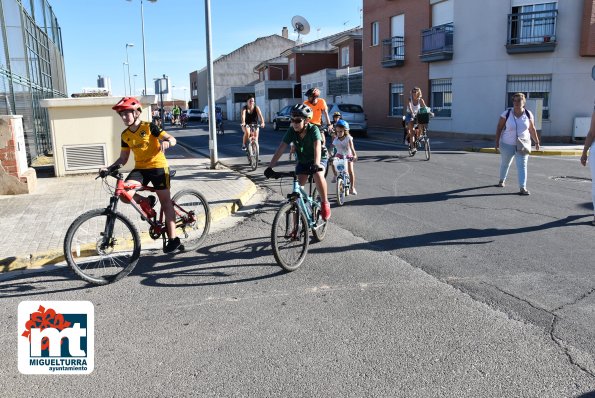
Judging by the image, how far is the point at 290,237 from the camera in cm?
557

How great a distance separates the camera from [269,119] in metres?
48.8

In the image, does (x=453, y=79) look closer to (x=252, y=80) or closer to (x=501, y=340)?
(x=501, y=340)

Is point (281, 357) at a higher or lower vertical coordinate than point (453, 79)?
lower

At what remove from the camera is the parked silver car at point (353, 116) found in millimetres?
25656

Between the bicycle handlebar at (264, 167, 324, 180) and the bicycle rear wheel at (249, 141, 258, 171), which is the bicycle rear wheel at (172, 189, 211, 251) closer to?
the bicycle handlebar at (264, 167, 324, 180)

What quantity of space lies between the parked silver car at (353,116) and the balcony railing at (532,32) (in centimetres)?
724

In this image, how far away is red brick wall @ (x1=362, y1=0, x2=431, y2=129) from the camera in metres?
27.1

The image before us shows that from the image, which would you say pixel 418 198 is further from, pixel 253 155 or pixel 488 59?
pixel 488 59

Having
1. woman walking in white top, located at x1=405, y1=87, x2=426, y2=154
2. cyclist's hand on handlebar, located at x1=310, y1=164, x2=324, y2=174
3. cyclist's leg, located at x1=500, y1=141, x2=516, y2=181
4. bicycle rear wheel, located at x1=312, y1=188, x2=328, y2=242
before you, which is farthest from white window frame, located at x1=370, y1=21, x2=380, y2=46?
cyclist's hand on handlebar, located at x1=310, y1=164, x2=324, y2=174

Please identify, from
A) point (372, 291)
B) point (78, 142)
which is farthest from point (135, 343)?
point (78, 142)

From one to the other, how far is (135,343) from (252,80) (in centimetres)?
7214

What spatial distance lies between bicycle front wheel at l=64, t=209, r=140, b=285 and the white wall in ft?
64.8

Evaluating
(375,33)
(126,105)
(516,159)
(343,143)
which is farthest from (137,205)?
(375,33)

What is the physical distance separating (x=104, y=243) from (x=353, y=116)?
70.7 ft
